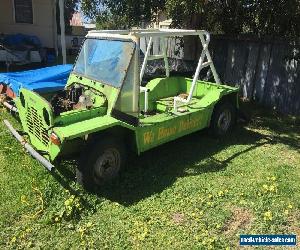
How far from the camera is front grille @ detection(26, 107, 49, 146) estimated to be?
5.10 m

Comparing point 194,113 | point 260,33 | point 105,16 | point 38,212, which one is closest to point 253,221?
point 194,113

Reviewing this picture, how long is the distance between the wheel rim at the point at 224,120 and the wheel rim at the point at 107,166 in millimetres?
2653

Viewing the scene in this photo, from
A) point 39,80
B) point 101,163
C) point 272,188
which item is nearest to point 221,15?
point 39,80

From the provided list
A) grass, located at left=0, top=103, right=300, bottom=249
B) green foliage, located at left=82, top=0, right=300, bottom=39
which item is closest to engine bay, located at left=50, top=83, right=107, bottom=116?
grass, located at left=0, top=103, right=300, bottom=249

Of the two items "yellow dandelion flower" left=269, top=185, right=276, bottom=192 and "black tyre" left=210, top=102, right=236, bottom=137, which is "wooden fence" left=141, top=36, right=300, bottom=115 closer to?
"black tyre" left=210, top=102, right=236, bottom=137

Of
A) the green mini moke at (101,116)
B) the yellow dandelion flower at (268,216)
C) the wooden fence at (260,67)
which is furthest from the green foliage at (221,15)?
the yellow dandelion flower at (268,216)

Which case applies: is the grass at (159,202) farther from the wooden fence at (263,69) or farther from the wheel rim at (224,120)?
the wooden fence at (263,69)

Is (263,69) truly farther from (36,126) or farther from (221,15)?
(36,126)

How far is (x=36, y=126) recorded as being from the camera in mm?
5312

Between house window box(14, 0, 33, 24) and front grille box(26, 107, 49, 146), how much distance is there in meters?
11.1

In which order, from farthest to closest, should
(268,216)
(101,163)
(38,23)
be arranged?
(38,23)
(101,163)
(268,216)

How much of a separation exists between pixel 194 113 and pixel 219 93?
0.85 meters

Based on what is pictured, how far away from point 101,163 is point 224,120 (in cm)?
315

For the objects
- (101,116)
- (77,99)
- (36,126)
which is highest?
(77,99)
